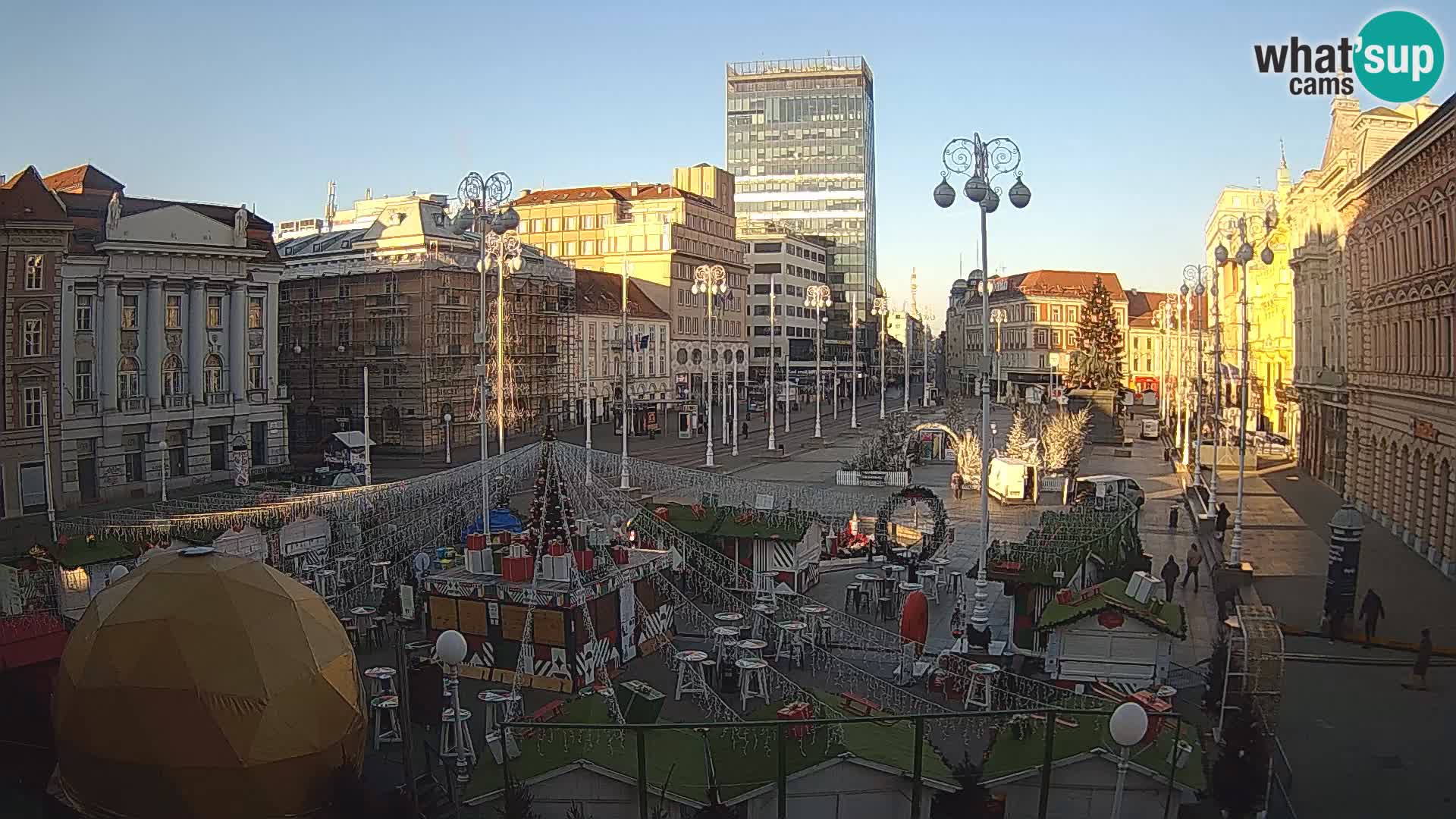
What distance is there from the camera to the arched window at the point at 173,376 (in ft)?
143

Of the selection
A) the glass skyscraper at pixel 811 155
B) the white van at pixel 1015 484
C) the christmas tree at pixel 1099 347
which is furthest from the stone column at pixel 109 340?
the glass skyscraper at pixel 811 155

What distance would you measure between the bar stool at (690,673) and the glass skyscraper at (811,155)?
11535 centimetres

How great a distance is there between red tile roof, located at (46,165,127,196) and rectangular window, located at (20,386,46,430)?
1303 centimetres

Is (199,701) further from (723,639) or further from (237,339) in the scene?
(237,339)

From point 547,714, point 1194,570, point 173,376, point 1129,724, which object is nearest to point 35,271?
point 173,376

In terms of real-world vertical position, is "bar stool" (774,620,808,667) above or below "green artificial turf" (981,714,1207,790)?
below

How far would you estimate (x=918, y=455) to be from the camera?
5484 cm

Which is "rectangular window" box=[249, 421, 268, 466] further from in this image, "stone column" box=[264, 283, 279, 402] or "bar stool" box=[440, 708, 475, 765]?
"bar stool" box=[440, 708, 475, 765]

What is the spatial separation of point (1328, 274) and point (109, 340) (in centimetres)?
4885

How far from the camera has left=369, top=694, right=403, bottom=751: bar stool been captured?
50.0ft

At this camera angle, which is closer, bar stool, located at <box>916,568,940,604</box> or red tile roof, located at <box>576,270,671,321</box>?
bar stool, located at <box>916,568,940,604</box>

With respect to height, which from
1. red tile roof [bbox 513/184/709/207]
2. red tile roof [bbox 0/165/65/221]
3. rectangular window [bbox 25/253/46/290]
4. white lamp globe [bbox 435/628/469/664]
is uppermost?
red tile roof [bbox 513/184/709/207]

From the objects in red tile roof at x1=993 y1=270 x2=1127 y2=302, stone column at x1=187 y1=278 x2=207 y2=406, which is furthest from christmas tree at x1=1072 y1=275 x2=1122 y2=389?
stone column at x1=187 y1=278 x2=207 y2=406

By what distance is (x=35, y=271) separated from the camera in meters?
36.3
